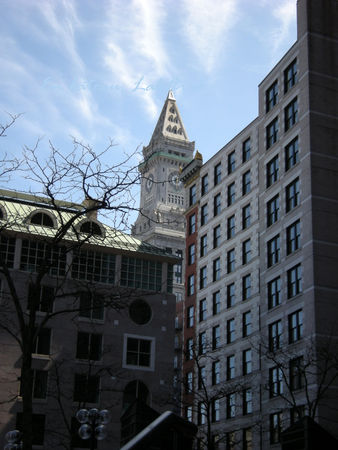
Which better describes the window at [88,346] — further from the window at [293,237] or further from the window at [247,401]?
the window at [293,237]

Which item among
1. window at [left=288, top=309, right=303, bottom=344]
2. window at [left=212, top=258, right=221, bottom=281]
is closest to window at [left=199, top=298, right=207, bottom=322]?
window at [left=212, top=258, right=221, bottom=281]

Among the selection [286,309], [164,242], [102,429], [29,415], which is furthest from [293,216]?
[164,242]

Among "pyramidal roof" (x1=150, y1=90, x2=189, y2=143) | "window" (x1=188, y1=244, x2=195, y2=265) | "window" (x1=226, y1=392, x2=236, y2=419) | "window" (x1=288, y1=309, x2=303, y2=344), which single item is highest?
"pyramidal roof" (x1=150, y1=90, x2=189, y2=143)

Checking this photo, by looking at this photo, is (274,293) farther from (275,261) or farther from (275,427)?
(275,427)

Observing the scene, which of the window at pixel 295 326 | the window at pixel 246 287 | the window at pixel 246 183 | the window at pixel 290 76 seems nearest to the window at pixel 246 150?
the window at pixel 246 183

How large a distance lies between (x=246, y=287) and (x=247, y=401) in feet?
30.6

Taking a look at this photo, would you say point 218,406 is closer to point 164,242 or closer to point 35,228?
point 35,228

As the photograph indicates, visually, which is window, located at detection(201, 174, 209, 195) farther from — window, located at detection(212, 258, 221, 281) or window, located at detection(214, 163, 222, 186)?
window, located at detection(212, 258, 221, 281)

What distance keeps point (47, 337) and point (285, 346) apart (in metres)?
17.5

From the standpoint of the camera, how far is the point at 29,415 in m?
17.0

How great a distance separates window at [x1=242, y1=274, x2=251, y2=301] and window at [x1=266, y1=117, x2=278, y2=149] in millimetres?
10920

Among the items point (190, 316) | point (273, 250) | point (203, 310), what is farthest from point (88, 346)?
point (190, 316)

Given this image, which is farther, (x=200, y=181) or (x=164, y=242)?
(x=164, y=242)

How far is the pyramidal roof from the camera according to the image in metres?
179
